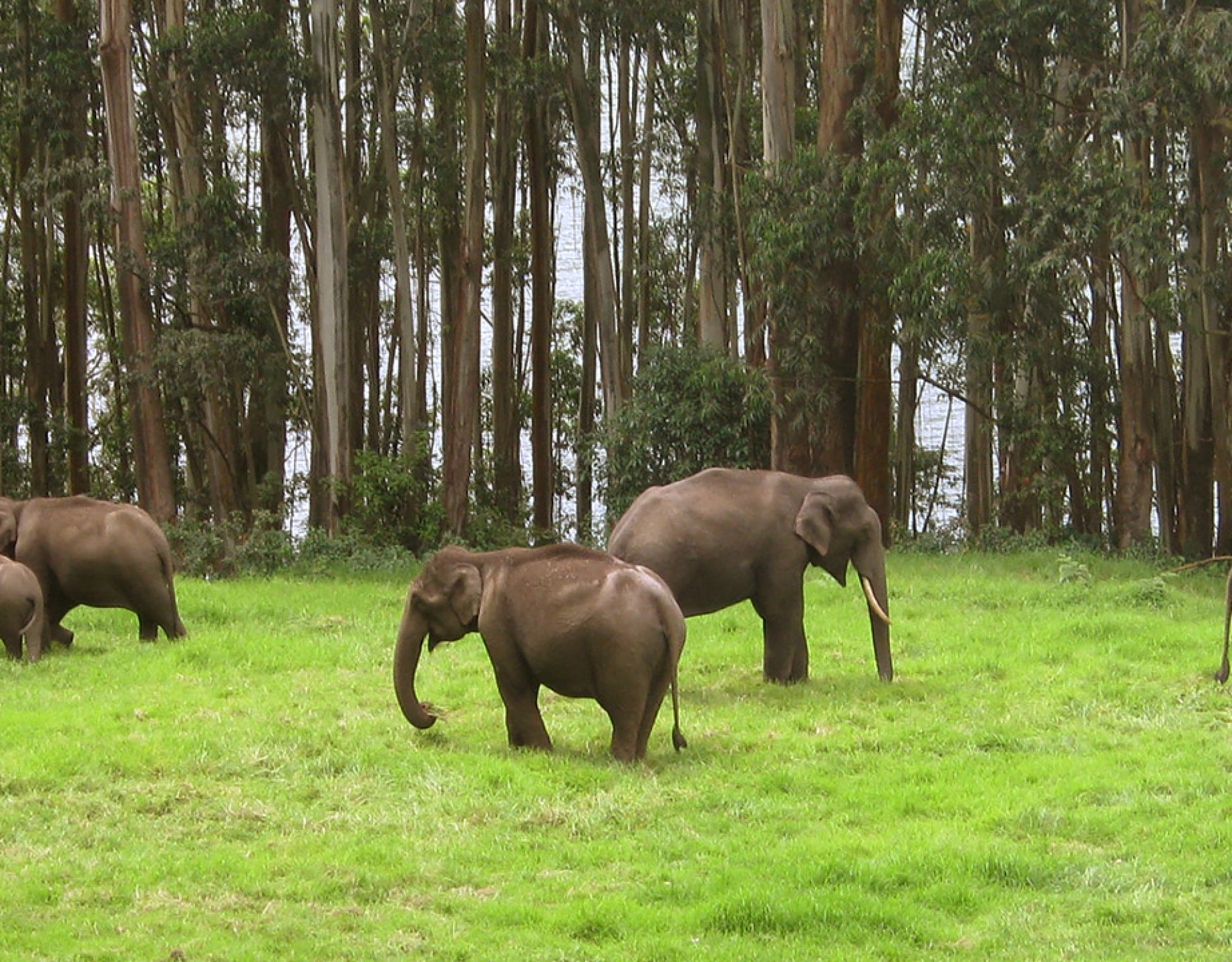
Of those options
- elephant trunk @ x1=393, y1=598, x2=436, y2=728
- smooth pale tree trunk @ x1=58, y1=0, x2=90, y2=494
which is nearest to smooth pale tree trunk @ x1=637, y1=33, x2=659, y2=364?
smooth pale tree trunk @ x1=58, y1=0, x2=90, y2=494

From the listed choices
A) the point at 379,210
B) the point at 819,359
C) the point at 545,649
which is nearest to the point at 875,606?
the point at 545,649

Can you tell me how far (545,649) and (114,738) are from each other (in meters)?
2.54

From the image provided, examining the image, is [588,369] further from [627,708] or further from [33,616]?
[627,708]

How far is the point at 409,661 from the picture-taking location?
970 cm

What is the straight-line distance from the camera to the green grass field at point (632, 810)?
674cm

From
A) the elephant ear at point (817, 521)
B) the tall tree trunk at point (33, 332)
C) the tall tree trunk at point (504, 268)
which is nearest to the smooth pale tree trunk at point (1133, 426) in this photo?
the elephant ear at point (817, 521)

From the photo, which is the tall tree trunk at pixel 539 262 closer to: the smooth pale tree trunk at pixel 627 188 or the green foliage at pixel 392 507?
the smooth pale tree trunk at pixel 627 188

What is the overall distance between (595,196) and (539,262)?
2445mm

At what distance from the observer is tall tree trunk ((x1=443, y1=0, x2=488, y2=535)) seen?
23672 millimetres

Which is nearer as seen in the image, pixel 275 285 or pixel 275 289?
pixel 275 285

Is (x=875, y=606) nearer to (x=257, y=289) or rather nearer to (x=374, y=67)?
(x=257, y=289)

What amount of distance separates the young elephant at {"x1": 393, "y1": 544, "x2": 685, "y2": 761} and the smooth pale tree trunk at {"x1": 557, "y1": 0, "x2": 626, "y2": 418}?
1584cm

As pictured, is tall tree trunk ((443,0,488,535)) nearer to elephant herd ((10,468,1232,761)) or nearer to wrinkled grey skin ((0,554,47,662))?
elephant herd ((10,468,1232,761))

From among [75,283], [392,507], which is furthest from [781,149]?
[75,283]
